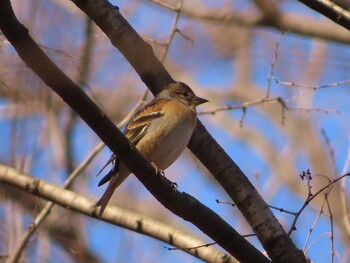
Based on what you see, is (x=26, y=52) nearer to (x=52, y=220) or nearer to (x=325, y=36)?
(x=52, y=220)

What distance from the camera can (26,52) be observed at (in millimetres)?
3223

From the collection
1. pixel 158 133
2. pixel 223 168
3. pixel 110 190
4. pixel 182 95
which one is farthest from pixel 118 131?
pixel 182 95

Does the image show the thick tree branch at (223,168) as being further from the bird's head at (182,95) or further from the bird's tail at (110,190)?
the bird's head at (182,95)

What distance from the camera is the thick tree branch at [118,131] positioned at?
10.6ft

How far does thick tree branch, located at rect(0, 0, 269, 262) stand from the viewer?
10.6ft

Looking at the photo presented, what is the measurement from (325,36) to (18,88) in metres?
4.95

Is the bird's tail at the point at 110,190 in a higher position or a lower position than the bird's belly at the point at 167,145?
lower

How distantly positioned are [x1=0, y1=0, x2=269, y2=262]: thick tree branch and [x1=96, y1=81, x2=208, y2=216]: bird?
399mm

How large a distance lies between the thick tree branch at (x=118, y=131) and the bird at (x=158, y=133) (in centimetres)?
40

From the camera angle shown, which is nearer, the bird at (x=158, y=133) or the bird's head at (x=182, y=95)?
the bird at (x=158, y=133)

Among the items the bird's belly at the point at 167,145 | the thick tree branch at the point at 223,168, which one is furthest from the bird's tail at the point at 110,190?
the thick tree branch at the point at 223,168

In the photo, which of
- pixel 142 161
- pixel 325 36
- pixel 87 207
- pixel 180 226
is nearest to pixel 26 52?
pixel 142 161

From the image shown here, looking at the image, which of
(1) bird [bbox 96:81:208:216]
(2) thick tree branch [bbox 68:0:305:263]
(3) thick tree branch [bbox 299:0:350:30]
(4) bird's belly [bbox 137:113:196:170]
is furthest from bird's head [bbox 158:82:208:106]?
(3) thick tree branch [bbox 299:0:350:30]

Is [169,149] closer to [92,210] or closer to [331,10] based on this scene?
[92,210]
